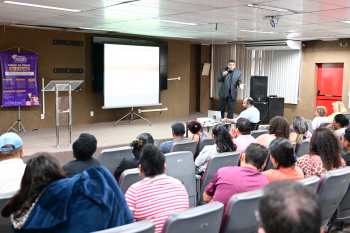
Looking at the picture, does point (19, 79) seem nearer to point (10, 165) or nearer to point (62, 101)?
point (62, 101)

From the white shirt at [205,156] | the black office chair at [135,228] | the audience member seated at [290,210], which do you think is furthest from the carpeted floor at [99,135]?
the audience member seated at [290,210]

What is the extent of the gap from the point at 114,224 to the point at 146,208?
458 mm

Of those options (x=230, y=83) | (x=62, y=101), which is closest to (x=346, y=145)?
(x=62, y=101)

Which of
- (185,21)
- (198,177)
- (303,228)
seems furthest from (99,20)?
(303,228)

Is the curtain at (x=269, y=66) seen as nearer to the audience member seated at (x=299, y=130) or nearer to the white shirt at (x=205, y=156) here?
the audience member seated at (x=299, y=130)

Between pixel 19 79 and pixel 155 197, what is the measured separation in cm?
757

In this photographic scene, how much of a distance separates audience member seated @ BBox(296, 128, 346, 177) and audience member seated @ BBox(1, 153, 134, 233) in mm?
2039

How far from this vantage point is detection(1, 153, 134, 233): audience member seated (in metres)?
1.77

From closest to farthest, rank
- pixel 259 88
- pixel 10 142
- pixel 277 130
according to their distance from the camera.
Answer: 1. pixel 10 142
2. pixel 277 130
3. pixel 259 88

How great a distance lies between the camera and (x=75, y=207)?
1.78 m

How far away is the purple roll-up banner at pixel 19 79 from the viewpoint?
861 centimetres

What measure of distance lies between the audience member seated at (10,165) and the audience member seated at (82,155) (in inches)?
15.2

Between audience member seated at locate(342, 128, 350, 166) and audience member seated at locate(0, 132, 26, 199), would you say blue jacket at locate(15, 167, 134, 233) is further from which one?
audience member seated at locate(342, 128, 350, 166)

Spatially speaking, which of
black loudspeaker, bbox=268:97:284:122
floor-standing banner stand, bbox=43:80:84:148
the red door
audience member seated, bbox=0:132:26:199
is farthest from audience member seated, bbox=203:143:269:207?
the red door
